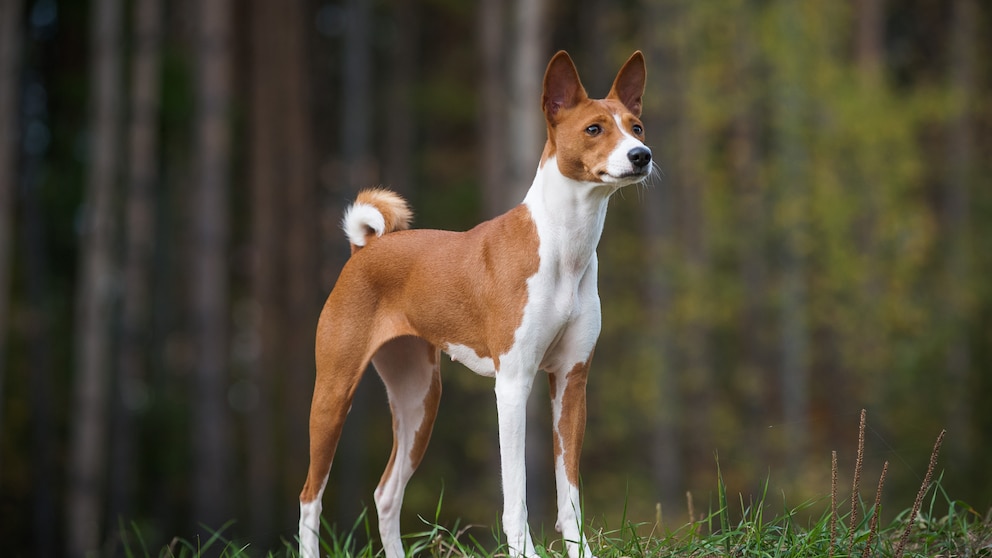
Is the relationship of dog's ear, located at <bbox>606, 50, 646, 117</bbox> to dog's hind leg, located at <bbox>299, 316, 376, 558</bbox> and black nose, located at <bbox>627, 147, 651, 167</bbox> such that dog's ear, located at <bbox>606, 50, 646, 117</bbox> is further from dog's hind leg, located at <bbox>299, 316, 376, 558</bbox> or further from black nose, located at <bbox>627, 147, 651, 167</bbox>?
dog's hind leg, located at <bbox>299, 316, 376, 558</bbox>

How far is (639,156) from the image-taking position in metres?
3.96

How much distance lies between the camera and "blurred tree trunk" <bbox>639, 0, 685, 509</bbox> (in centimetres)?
1861

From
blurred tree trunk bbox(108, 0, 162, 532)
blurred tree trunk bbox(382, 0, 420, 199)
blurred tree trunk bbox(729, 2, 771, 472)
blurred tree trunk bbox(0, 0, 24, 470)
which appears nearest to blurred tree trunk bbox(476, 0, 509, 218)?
blurred tree trunk bbox(382, 0, 420, 199)

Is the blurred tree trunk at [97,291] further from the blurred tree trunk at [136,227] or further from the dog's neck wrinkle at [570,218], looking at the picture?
the dog's neck wrinkle at [570,218]

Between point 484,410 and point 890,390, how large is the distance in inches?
293

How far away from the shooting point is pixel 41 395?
1681cm

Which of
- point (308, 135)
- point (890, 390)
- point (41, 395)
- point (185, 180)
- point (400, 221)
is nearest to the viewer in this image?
point (400, 221)

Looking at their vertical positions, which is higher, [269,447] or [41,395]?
[41,395]

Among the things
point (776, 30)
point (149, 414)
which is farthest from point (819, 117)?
point (149, 414)

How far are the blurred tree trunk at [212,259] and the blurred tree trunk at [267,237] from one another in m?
3.49

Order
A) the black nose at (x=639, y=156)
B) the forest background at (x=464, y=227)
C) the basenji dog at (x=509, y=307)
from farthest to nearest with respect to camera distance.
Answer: the forest background at (x=464, y=227)
the basenji dog at (x=509, y=307)
the black nose at (x=639, y=156)

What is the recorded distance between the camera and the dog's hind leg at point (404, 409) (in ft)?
16.1

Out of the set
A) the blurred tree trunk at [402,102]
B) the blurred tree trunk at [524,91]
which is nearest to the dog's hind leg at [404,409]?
the blurred tree trunk at [524,91]

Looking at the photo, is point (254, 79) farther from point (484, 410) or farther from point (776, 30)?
point (776, 30)
